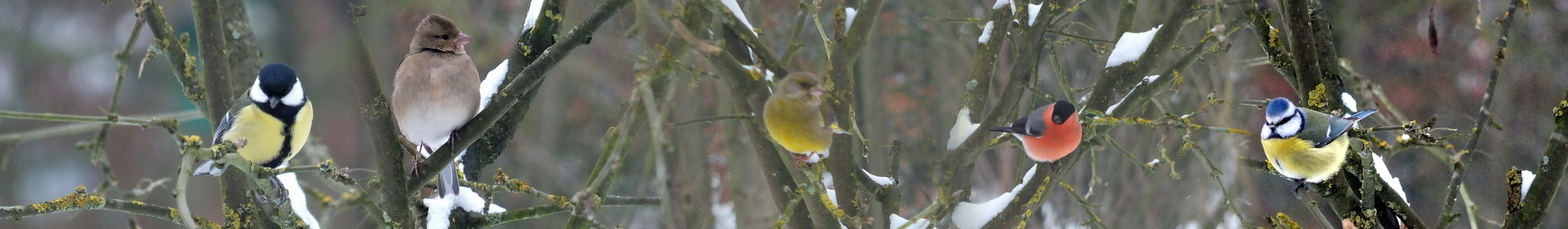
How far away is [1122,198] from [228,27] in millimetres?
3864

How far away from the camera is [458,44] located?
2.12 metres

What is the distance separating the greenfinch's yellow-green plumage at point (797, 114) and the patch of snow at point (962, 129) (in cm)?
62

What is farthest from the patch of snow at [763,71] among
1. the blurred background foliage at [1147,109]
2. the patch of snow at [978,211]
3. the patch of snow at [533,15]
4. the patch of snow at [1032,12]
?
the blurred background foliage at [1147,109]

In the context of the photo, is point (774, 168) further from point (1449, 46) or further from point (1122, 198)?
point (1449, 46)

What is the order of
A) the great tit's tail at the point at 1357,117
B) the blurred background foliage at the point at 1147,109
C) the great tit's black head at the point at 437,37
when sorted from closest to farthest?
the great tit's tail at the point at 1357,117
the great tit's black head at the point at 437,37
the blurred background foliage at the point at 1147,109

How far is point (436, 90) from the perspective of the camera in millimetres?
1990

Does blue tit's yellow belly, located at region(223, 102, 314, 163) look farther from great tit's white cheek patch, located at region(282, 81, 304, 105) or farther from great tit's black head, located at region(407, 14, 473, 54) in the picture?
great tit's black head, located at region(407, 14, 473, 54)

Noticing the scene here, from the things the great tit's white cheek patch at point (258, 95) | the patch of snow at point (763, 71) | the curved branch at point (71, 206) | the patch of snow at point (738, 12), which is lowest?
the patch of snow at point (763, 71)

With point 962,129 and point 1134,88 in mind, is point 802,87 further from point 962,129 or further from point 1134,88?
point 1134,88

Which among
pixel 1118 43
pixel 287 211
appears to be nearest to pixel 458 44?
pixel 287 211

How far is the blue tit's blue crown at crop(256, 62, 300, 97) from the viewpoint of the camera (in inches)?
71.6

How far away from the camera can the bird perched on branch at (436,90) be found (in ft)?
6.28

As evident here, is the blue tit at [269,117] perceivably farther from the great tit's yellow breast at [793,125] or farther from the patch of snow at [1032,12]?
the patch of snow at [1032,12]

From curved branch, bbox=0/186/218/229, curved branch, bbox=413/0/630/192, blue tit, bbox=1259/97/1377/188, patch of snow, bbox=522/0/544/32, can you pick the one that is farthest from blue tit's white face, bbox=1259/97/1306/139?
curved branch, bbox=0/186/218/229
